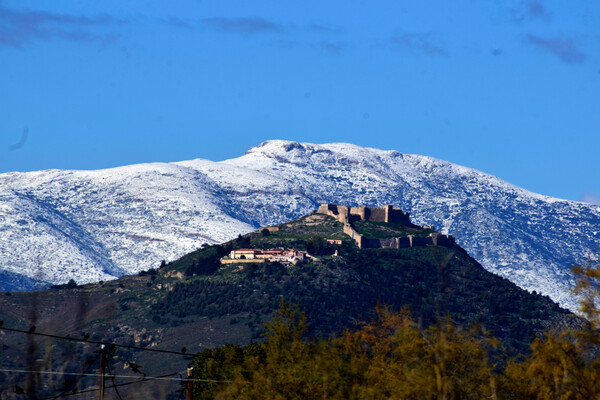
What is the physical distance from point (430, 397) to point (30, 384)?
66.2ft

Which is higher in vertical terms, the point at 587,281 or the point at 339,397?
the point at 587,281

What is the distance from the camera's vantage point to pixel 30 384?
37344 mm

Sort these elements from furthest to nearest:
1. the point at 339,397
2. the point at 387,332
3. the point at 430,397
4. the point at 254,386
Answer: the point at 387,332, the point at 254,386, the point at 339,397, the point at 430,397

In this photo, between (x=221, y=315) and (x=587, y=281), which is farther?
(x=221, y=315)

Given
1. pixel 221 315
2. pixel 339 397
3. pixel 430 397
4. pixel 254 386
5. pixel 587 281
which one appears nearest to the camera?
pixel 587 281

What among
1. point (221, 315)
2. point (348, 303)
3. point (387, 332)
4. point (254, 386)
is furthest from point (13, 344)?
point (254, 386)

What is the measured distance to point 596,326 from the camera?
4722 centimetres

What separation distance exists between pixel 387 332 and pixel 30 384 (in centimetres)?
5735

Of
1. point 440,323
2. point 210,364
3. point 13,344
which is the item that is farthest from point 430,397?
point 13,344

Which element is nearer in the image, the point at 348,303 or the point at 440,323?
the point at 440,323

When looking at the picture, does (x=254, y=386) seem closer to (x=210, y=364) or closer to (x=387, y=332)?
(x=210, y=364)

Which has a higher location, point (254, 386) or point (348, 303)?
point (348, 303)

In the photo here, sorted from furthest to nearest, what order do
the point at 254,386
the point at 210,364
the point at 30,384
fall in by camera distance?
the point at 210,364
the point at 254,386
the point at 30,384

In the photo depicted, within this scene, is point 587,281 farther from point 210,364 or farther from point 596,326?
point 210,364
